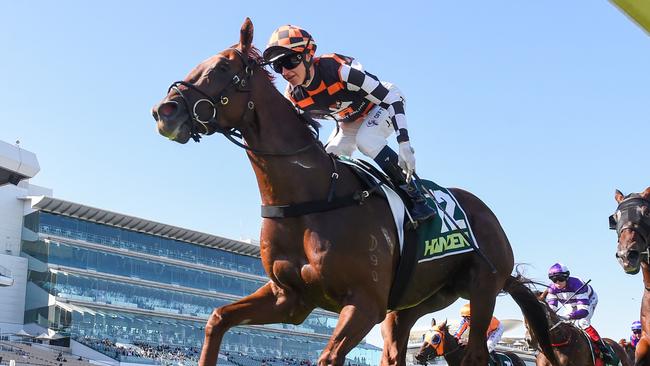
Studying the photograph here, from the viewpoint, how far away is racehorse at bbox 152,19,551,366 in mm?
5848

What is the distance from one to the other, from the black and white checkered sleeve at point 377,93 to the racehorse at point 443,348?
305 inches

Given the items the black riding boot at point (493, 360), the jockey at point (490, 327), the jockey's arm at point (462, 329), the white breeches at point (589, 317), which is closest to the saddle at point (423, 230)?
the black riding boot at point (493, 360)

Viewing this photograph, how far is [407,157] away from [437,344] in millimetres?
7853

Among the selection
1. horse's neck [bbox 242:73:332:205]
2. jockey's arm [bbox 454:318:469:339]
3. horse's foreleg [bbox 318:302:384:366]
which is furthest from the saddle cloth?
jockey's arm [bbox 454:318:469:339]

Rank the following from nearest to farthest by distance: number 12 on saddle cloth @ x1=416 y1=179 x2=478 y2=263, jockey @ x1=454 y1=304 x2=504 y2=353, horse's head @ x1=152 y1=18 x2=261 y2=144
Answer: horse's head @ x1=152 y1=18 x2=261 y2=144, number 12 on saddle cloth @ x1=416 y1=179 x2=478 y2=263, jockey @ x1=454 y1=304 x2=504 y2=353

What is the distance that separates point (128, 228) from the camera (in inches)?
A: 3406

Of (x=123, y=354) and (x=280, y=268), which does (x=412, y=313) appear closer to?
(x=280, y=268)

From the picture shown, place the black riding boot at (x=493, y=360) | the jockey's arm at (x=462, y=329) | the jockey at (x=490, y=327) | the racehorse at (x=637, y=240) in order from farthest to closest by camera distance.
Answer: the jockey's arm at (x=462, y=329) → the jockey at (x=490, y=327) → the black riding boot at (x=493, y=360) → the racehorse at (x=637, y=240)

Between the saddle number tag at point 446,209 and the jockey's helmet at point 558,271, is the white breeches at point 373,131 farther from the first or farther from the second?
the jockey's helmet at point 558,271

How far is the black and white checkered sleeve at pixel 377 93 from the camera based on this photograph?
22.3 ft

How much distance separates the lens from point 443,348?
550 inches

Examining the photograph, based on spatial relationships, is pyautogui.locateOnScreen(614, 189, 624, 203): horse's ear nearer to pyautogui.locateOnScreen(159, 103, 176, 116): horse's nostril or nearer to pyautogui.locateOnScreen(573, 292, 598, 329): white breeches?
pyautogui.locateOnScreen(159, 103, 176, 116): horse's nostril

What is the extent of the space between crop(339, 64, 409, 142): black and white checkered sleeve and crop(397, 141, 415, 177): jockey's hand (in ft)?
0.19

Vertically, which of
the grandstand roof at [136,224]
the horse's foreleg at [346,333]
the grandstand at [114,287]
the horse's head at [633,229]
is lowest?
the horse's foreleg at [346,333]
